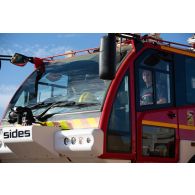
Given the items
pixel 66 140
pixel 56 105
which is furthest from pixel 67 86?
pixel 66 140

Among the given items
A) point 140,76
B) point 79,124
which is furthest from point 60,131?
point 140,76

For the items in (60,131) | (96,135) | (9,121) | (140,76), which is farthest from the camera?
(9,121)

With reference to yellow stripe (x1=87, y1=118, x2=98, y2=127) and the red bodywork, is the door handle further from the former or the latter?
yellow stripe (x1=87, y1=118, x2=98, y2=127)

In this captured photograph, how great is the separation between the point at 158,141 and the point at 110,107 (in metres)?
1.00

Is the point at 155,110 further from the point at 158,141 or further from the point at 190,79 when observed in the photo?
the point at 190,79

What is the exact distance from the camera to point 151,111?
6523 millimetres

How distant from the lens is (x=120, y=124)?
6117 millimetres

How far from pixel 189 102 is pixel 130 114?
139 cm

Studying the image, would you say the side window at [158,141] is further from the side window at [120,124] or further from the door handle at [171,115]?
the side window at [120,124]

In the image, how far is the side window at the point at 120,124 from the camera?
600 centimetres

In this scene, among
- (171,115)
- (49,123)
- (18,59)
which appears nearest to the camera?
(49,123)

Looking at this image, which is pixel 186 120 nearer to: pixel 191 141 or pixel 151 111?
pixel 191 141

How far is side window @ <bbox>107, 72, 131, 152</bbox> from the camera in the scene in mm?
6004

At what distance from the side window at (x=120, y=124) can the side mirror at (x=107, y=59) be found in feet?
2.23
